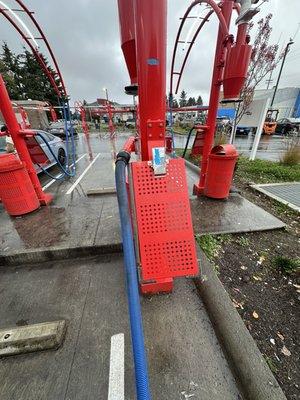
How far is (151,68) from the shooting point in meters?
1.70

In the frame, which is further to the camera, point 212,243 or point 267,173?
point 267,173

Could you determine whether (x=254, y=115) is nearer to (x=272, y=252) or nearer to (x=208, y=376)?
(x=272, y=252)

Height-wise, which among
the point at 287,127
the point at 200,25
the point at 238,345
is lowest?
the point at 287,127

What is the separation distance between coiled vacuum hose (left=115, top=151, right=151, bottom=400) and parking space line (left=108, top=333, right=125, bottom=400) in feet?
2.25

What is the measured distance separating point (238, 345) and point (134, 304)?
47.6 inches

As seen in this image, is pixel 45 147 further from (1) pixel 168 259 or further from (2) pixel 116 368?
(2) pixel 116 368

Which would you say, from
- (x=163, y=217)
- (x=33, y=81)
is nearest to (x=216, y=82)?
(x=163, y=217)

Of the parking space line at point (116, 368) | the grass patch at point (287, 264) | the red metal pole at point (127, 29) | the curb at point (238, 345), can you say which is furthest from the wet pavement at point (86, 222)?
the red metal pole at point (127, 29)

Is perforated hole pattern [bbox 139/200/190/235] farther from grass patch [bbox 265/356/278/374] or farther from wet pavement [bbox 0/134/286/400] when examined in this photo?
grass patch [bbox 265/356/278/374]

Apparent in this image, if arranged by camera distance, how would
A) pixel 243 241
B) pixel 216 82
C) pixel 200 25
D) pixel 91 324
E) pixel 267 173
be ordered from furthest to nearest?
pixel 267 173
pixel 216 82
pixel 200 25
pixel 243 241
pixel 91 324

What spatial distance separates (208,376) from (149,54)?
271 centimetres

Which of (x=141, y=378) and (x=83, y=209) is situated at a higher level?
(x=141, y=378)

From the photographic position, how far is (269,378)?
158 cm

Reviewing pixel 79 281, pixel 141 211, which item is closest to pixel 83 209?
pixel 79 281
